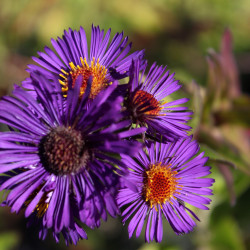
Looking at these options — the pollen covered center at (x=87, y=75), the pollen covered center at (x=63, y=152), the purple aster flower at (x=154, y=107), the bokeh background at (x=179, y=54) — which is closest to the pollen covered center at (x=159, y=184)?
the purple aster flower at (x=154, y=107)

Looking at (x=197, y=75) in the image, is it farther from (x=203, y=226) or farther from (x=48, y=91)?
(x=48, y=91)

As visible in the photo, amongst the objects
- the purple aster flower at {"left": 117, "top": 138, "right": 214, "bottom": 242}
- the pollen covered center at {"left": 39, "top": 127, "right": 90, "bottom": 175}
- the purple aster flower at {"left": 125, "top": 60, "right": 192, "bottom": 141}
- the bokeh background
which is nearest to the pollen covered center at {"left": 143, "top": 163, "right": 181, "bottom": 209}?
the purple aster flower at {"left": 117, "top": 138, "right": 214, "bottom": 242}

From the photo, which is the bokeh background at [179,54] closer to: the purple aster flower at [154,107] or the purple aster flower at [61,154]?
the purple aster flower at [154,107]

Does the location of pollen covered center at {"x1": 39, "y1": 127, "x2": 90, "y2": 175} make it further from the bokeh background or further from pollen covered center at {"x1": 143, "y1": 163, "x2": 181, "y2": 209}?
the bokeh background

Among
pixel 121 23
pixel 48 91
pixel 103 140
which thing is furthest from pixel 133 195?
pixel 121 23

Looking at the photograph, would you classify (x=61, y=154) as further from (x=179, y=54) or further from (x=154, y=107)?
(x=179, y=54)
